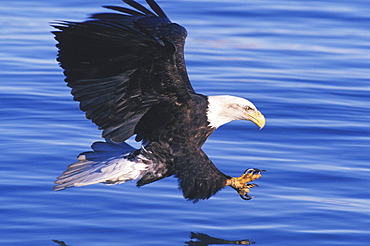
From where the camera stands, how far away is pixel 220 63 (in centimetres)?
945

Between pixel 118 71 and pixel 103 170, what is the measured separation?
2.47ft

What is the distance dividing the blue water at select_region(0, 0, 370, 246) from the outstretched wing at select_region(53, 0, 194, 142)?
598mm

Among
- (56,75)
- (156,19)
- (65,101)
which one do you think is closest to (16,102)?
(65,101)

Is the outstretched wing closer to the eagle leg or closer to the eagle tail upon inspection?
the eagle tail

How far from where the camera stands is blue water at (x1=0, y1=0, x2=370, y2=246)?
5363mm

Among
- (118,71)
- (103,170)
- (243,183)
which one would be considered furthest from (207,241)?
(118,71)

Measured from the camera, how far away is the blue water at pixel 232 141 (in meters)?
5.36

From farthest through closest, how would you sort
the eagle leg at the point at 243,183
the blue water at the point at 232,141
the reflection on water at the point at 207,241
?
the eagle leg at the point at 243,183 → the blue water at the point at 232,141 → the reflection on water at the point at 207,241

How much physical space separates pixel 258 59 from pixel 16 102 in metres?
2.87

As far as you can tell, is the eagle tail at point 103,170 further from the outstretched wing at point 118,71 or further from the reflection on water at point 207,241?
the reflection on water at point 207,241

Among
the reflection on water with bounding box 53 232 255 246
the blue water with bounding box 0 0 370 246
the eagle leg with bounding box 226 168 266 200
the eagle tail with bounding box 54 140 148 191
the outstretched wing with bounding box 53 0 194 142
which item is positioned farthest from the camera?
the eagle leg with bounding box 226 168 266 200

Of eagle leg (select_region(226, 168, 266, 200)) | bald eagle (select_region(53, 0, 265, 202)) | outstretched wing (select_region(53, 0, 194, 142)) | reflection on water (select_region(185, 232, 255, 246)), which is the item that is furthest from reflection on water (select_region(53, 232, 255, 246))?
outstretched wing (select_region(53, 0, 194, 142))

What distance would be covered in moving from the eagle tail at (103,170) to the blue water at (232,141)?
185mm

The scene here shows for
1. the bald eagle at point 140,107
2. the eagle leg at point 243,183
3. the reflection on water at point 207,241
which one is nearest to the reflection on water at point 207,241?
the reflection on water at point 207,241
